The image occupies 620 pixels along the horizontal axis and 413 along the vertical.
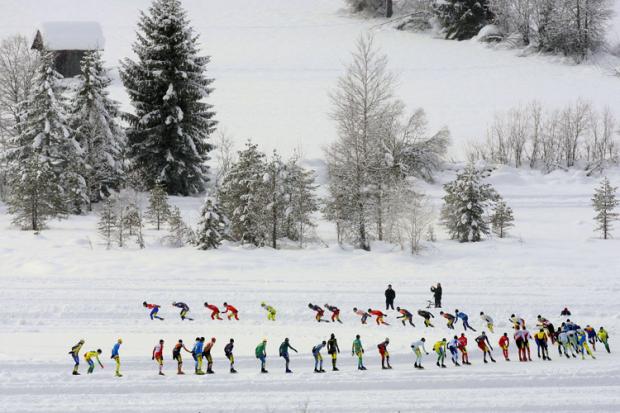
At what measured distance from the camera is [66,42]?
57.2 metres

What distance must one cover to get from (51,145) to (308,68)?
124ft

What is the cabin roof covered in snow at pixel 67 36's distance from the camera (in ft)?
186

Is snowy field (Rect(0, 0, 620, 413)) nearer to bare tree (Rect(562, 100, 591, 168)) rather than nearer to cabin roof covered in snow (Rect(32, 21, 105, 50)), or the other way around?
bare tree (Rect(562, 100, 591, 168))

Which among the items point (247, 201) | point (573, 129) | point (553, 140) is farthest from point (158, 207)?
point (573, 129)

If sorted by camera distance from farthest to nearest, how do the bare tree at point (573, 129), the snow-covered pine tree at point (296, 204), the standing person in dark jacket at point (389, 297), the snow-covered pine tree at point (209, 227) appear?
the bare tree at point (573, 129)
the snow-covered pine tree at point (296, 204)
the snow-covered pine tree at point (209, 227)
the standing person in dark jacket at point (389, 297)

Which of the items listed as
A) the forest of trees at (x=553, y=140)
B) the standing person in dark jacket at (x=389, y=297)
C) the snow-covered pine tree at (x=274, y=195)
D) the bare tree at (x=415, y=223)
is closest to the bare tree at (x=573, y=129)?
the forest of trees at (x=553, y=140)

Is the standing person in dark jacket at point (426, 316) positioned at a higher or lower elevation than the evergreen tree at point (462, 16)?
lower

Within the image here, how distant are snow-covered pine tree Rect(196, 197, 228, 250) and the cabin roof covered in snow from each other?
35873 millimetres

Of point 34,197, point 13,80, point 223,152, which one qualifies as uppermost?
point 13,80

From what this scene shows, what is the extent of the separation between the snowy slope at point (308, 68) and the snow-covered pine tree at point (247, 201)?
60.1ft

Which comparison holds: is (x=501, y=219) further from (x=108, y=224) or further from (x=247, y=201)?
(x=108, y=224)

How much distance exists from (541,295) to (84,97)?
26.7m

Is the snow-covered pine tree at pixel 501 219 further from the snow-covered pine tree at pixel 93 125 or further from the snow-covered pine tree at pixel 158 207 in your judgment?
the snow-covered pine tree at pixel 93 125

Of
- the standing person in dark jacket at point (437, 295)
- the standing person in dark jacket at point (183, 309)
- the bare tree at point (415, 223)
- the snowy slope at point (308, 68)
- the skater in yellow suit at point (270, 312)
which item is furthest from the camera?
the snowy slope at point (308, 68)
